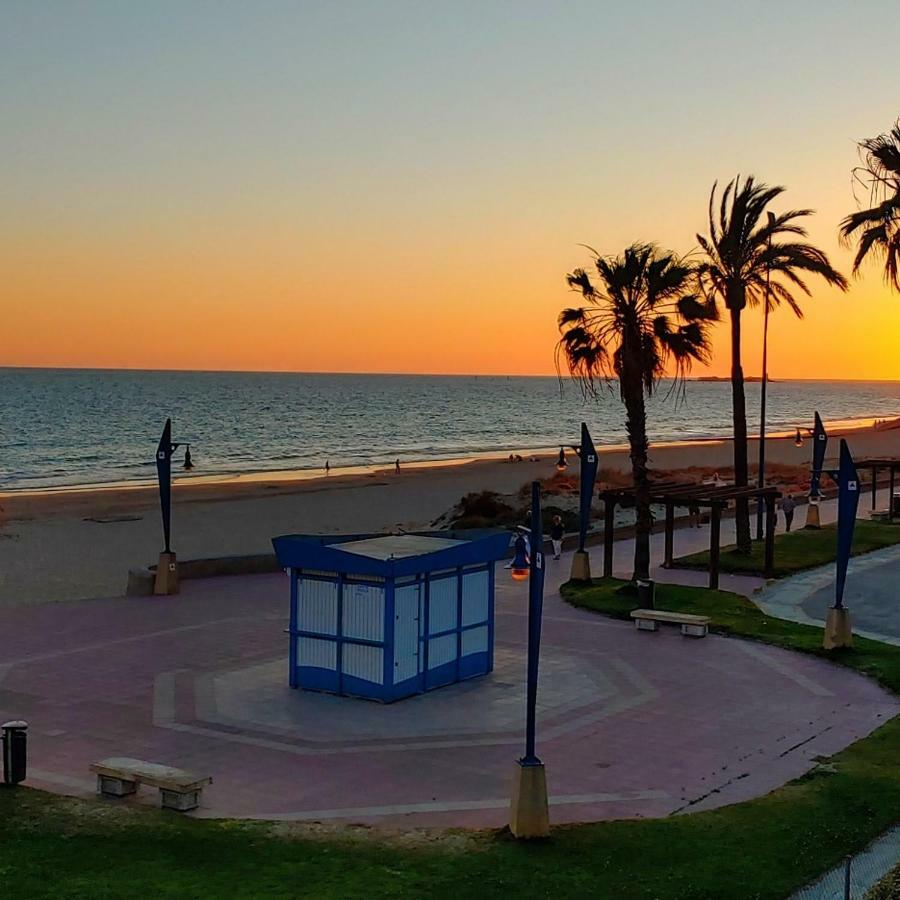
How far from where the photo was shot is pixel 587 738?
14.8 m

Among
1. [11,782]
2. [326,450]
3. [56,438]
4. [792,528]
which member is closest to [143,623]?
[11,782]

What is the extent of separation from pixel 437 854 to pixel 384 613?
6124 mm

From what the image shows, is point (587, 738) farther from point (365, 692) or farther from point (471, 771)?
point (365, 692)

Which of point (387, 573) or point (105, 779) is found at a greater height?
point (387, 573)

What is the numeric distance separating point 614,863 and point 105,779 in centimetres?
569

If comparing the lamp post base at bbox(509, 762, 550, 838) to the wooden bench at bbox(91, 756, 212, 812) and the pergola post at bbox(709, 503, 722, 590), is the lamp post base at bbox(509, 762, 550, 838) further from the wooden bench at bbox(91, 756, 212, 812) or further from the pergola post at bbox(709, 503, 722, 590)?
the pergola post at bbox(709, 503, 722, 590)

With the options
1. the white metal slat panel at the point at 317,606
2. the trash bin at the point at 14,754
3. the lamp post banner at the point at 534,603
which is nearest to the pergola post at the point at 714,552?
the white metal slat panel at the point at 317,606

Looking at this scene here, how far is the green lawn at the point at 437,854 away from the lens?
30.7 ft

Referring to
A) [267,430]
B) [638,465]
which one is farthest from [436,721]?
[267,430]

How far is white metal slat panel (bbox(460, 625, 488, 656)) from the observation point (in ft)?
58.1

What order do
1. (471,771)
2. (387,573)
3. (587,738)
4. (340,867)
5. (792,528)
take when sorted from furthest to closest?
(792,528), (387,573), (587,738), (471,771), (340,867)

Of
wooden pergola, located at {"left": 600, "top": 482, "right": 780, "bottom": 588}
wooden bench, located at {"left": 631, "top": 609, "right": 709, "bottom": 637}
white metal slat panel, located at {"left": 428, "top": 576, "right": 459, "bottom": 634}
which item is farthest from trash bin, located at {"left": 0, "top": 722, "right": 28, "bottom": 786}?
wooden pergola, located at {"left": 600, "top": 482, "right": 780, "bottom": 588}

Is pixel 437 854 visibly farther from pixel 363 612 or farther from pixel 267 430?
pixel 267 430

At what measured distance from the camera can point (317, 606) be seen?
1684 centimetres
